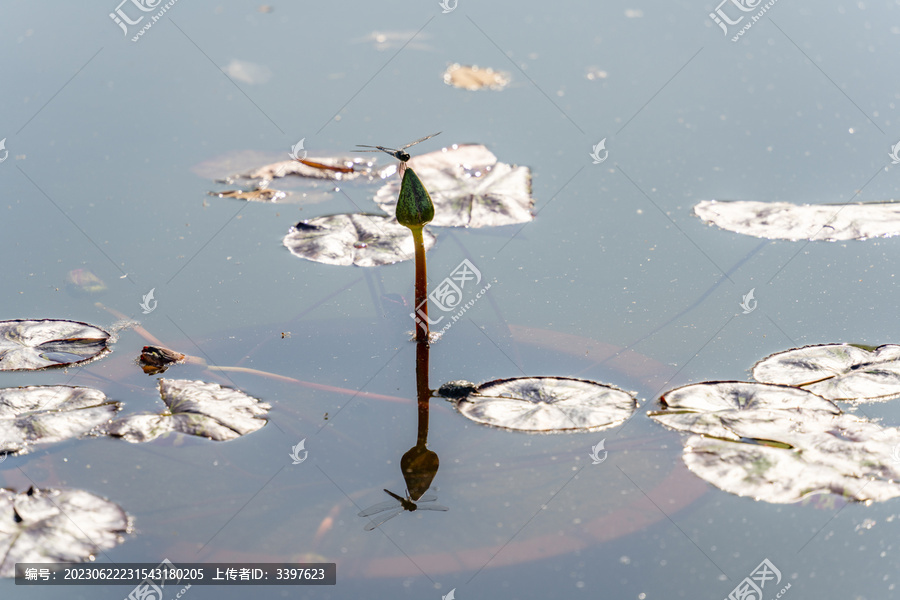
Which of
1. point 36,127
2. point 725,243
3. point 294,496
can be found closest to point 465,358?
point 294,496

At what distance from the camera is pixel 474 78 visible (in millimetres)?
5379

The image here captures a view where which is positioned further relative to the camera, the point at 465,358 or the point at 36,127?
the point at 36,127

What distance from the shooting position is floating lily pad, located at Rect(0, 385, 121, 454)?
9.57 ft

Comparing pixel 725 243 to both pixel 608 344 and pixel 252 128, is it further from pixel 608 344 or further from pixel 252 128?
pixel 252 128

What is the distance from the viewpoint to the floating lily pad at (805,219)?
157 inches

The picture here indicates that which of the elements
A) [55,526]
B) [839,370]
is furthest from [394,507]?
[839,370]

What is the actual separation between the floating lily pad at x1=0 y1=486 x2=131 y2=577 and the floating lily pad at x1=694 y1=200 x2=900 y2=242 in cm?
304

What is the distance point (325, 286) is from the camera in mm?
3787

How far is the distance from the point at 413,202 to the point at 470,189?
131cm

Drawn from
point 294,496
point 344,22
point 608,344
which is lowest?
point 294,496

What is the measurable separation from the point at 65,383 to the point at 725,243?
10.0 feet

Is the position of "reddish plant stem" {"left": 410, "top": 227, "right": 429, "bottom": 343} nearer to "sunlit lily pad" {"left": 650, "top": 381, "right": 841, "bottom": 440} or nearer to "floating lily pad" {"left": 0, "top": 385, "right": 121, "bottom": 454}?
"sunlit lily pad" {"left": 650, "top": 381, "right": 841, "bottom": 440}

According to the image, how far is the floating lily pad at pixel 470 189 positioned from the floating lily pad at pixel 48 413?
1738mm

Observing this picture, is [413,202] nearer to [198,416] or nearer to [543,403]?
[543,403]
